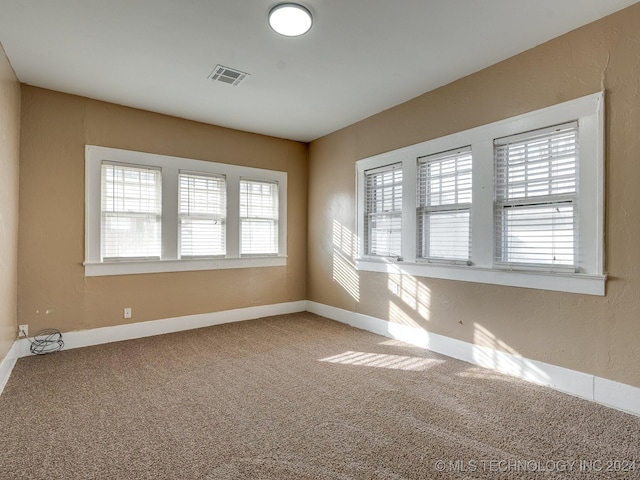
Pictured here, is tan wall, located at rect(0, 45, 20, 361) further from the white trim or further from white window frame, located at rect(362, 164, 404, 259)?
white window frame, located at rect(362, 164, 404, 259)

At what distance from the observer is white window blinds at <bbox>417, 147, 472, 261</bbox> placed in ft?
11.7

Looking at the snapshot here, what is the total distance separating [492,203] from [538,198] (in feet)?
1.27

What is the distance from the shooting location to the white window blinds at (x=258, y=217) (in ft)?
17.1

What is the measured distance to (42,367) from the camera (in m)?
3.31

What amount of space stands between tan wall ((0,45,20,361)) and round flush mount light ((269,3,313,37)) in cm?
234

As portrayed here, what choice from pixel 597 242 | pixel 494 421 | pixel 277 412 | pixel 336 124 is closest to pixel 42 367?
pixel 277 412

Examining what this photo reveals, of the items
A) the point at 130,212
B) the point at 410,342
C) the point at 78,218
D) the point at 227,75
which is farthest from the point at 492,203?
the point at 78,218

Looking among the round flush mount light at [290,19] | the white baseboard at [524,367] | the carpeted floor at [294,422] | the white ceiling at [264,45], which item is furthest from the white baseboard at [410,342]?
the round flush mount light at [290,19]

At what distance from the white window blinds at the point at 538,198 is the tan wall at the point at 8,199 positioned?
4.37 meters

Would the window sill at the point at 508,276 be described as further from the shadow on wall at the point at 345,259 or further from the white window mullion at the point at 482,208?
the shadow on wall at the point at 345,259

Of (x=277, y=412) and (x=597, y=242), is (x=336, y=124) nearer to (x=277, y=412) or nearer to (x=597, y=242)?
(x=597, y=242)

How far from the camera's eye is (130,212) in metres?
4.26

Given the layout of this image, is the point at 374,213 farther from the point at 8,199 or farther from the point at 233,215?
the point at 8,199

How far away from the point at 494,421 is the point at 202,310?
12.3ft
